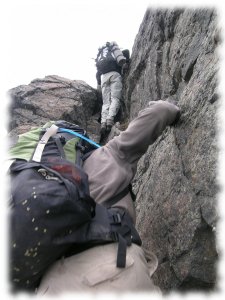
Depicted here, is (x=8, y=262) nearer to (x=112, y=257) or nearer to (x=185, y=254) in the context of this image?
(x=112, y=257)

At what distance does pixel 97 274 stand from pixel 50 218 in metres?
0.75

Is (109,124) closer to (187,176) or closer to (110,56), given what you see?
(110,56)

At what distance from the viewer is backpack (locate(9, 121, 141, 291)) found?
3.80m

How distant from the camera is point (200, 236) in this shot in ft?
16.6

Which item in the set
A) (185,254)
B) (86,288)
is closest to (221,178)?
(185,254)

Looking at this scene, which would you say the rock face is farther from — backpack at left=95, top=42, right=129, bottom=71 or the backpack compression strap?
backpack at left=95, top=42, right=129, bottom=71

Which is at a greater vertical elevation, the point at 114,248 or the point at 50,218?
the point at 50,218

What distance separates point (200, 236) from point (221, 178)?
932 millimetres

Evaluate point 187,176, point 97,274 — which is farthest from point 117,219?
point 187,176

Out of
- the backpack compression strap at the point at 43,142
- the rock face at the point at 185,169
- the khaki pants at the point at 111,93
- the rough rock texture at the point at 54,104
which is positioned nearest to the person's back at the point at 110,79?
the khaki pants at the point at 111,93

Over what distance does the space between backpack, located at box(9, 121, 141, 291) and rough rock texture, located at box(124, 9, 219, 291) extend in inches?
40.9

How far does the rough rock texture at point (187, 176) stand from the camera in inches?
196

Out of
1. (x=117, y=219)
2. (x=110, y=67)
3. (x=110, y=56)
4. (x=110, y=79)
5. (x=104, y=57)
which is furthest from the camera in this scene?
(x=104, y=57)

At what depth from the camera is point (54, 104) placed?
619 inches
